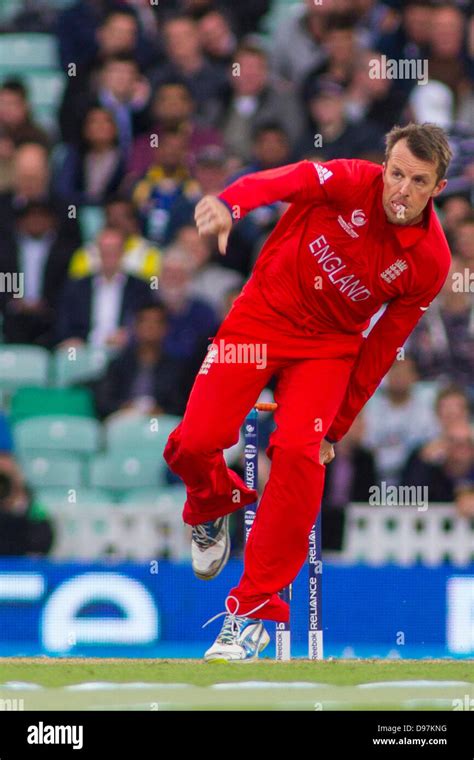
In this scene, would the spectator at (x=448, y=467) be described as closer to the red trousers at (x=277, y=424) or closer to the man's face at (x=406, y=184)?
the red trousers at (x=277, y=424)

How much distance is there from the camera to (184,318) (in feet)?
32.4

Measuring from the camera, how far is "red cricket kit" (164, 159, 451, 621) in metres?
6.36

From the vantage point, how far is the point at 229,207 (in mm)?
5777

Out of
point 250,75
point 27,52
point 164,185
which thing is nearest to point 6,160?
point 27,52

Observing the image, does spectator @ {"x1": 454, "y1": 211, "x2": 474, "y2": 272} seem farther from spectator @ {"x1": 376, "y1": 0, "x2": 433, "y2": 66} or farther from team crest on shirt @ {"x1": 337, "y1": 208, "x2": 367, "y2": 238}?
team crest on shirt @ {"x1": 337, "y1": 208, "x2": 367, "y2": 238}

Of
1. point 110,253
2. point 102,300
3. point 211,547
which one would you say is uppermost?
point 110,253

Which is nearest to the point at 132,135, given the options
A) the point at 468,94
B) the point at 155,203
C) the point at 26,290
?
the point at 155,203

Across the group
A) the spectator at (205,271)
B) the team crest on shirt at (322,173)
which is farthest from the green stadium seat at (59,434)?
the team crest on shirt at (322,173)

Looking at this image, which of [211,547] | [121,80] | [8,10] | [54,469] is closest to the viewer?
[211,547]

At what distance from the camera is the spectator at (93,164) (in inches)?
419

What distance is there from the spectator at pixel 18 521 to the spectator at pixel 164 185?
1980mm

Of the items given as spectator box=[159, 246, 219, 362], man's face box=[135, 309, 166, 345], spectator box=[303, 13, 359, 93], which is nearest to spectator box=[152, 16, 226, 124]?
spectator box=[303, 13, 359, 93]

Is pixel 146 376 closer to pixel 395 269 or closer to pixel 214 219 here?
pixel 395 269

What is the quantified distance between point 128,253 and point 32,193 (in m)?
0.86
